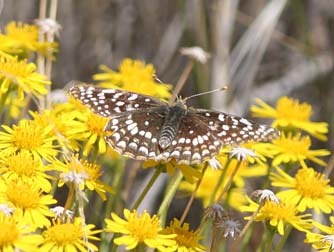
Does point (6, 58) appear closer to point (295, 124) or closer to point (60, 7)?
point (295, 124)

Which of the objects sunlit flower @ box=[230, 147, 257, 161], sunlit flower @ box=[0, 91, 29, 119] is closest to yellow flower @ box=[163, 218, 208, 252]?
sunlit flower @ box=[230, 147, 257, 161]

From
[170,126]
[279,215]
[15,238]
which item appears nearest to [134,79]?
[170,126]

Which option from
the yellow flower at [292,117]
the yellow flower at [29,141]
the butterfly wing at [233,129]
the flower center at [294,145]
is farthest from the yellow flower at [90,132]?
the yellow flower at [292,117]

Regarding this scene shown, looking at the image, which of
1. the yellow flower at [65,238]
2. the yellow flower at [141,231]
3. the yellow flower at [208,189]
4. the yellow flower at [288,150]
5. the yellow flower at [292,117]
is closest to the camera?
the yellow flower at [65,238]

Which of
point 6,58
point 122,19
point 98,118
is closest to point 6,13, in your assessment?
point 122,19

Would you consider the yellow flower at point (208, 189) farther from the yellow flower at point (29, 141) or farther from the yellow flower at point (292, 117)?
the yellow flower at point (29, 141)
